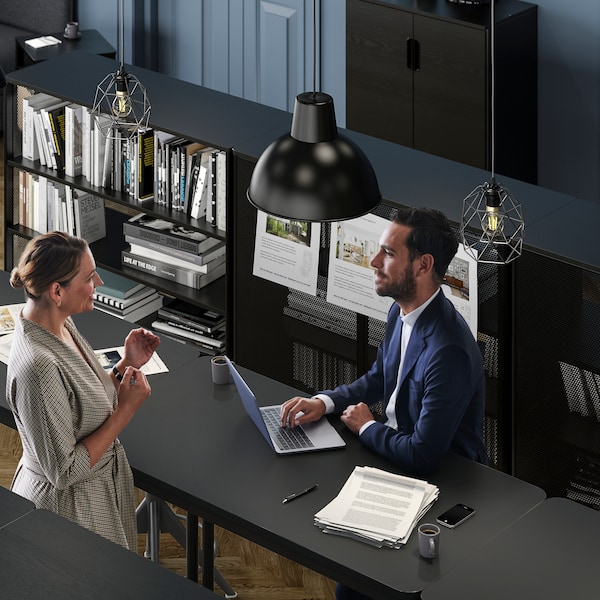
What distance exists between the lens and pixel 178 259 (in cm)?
581

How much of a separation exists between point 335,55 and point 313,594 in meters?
3.54

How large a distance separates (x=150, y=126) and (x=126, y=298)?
892 millimetres

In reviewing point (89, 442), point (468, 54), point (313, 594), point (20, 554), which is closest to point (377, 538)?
point (89, 442)

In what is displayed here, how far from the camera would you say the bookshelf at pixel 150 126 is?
550 centimetres

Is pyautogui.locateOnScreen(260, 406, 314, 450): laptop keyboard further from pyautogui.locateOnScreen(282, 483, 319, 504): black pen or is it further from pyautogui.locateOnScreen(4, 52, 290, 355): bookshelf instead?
pyautogui.locateOnScreen(4, 52, 290, 355): bookshelf

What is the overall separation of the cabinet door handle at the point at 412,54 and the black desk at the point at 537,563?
131 inches

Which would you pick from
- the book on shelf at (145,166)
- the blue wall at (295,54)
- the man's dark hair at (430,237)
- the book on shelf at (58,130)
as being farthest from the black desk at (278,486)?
the blue wall at (295,54)

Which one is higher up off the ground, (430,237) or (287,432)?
(430,237)

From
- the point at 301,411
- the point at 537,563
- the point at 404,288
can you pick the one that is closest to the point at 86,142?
the point at 301,411

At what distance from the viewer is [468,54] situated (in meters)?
6.37

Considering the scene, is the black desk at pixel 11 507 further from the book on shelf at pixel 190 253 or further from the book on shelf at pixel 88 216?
the book on shelf at pixel 88 216

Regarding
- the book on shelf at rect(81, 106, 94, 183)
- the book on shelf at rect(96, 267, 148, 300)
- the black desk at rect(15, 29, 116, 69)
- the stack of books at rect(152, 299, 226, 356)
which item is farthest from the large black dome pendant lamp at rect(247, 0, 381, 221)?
the black desk at rect(15, 29, 116, 69)

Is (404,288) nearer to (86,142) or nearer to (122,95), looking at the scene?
(122,95)

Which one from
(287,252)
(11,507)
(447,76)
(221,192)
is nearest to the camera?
(11,507)
